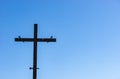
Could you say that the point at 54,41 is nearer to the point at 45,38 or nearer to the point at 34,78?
the point at 45,38

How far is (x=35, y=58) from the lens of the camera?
16.7 meters

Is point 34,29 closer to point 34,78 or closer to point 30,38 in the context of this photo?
point 30,38

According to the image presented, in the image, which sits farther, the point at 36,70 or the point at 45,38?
the point at 45,38

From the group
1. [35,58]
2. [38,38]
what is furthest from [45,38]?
[35,58]

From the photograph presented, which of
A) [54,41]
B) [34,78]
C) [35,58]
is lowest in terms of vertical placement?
Result: [34,78]

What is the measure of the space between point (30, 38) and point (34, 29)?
0.61 metres

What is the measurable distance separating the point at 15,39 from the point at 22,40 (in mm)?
404

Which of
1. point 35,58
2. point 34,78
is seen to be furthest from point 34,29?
point 34,78

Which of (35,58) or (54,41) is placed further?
(54,41)

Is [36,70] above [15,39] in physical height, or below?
below

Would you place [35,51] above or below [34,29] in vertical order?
below

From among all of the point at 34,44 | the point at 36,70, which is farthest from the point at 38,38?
the point at 36,70

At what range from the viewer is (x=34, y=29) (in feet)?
56.5

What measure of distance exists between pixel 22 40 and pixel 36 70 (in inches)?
83.4
